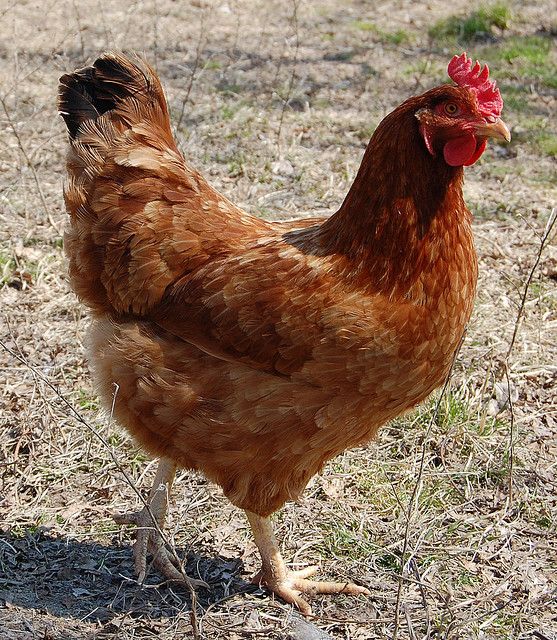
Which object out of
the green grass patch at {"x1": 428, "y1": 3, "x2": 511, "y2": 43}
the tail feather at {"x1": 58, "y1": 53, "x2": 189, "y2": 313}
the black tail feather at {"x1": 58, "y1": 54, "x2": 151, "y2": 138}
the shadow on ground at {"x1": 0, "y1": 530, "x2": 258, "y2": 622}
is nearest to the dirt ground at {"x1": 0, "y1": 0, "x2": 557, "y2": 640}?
the shadow on ground at {"x1": 0, "y1": 530, "x2": 258, "y2": 622}

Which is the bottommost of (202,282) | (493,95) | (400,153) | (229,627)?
(229,627)

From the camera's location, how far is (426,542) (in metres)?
3.76

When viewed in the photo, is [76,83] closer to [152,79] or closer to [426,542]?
[152,79]

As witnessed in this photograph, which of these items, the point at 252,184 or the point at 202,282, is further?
the point at 252,184

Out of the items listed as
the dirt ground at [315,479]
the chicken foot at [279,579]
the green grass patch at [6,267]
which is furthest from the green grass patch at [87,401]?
the chicken foot at [279,579]

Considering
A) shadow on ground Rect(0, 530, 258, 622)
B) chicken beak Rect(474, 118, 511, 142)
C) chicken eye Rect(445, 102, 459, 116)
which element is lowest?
shadow on ground Rect(0, 530, 258, 622)

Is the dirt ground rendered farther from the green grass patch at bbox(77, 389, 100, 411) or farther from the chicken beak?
the chicken beak

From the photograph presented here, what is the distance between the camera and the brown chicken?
10.0ft

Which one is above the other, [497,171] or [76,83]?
[76,83]

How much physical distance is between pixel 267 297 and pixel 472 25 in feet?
22.7

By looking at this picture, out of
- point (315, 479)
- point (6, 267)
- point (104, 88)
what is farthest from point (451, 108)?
point (6, 267)

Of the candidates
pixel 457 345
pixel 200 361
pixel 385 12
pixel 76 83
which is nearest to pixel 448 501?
pixel 457 345

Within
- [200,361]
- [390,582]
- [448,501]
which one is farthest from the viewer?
[448,501]

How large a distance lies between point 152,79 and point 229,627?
244 centimetres
